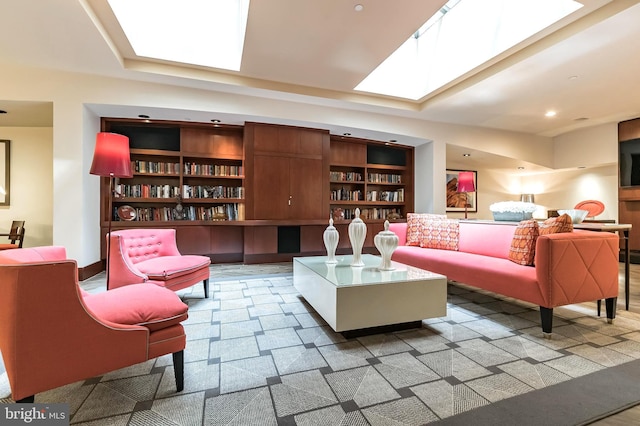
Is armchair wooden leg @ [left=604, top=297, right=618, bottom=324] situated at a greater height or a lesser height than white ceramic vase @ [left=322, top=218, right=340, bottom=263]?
lesser

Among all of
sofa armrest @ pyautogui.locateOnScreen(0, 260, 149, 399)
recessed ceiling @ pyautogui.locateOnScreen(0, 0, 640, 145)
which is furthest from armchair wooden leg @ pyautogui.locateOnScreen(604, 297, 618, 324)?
sofa armrest @ pyautogui.locateOnScreen(0, 260, 149, 399)

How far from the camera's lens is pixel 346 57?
143 inches

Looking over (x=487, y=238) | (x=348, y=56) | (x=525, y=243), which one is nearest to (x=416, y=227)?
(x=487, y=238)

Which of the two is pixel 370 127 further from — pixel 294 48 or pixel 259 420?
pixel 259 420

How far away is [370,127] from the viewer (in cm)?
527

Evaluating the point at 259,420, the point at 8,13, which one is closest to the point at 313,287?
the point at 259,420

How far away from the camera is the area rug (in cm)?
132

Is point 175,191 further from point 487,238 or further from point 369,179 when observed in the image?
point 487,238

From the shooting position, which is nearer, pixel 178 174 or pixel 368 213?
pixel 178 174

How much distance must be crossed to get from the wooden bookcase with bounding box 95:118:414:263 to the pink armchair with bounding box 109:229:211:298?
1.72m

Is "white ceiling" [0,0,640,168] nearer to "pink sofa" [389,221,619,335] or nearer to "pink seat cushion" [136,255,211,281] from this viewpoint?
"pink sofa" [389,221,619,335]

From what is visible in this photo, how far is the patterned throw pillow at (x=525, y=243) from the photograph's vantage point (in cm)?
248

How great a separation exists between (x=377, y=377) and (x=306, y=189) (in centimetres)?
399

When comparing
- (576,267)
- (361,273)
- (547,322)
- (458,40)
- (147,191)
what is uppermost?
(458,40)
